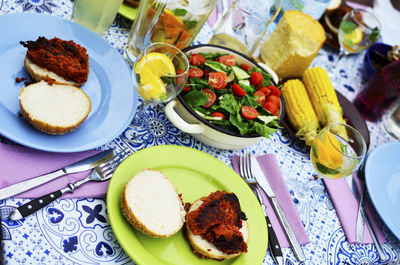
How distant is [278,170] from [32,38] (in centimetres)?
104

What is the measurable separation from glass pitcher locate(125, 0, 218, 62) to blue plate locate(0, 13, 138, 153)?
130mm

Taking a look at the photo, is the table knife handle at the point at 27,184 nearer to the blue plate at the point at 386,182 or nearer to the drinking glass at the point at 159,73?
the drinking glass at the point at 159,73

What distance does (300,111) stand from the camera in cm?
168

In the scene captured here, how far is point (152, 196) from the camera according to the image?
3.60 feet

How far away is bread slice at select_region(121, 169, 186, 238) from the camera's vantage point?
3.37 ft

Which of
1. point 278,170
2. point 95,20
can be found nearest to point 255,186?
point 278,170

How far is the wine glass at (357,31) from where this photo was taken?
6.55ft

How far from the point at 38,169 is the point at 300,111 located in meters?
1.10

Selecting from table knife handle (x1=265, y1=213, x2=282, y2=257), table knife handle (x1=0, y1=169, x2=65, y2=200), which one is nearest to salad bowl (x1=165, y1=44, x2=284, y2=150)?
table knife handle (x1=265, y1=213, x2=282, y2=257)

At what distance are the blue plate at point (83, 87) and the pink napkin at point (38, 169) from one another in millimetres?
50

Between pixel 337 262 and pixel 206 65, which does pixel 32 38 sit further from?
pixel 337 262

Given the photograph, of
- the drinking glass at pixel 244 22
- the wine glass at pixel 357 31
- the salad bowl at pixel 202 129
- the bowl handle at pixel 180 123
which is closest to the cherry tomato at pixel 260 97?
the salad bowl at pixel 202 129

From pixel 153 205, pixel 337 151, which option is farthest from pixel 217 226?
pixel 337 151

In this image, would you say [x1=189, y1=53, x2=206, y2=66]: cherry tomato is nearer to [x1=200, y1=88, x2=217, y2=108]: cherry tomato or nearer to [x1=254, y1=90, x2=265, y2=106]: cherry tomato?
[x1=200, y1=88, x2=217, y2=108]: cherry tomato
